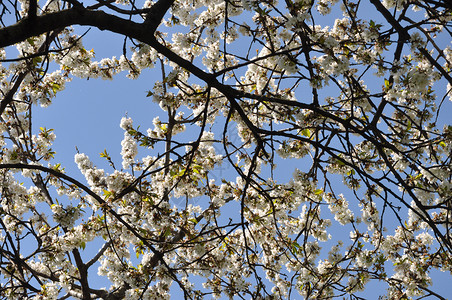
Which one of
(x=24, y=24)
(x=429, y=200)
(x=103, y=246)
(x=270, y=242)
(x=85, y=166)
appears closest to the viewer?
(x=24, y=24)

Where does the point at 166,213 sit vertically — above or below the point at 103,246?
below

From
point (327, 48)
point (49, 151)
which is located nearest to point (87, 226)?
point (49, 151)

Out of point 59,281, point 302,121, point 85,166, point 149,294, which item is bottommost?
point 149,294

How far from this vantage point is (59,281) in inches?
205

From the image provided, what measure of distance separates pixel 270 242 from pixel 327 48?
374 cm

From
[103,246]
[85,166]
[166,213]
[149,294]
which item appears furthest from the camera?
[103,246]

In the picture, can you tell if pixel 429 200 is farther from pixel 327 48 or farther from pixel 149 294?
pixel 149 294

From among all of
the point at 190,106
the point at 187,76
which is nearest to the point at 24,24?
the point at 190,106

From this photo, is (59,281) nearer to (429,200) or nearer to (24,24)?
(24,24)

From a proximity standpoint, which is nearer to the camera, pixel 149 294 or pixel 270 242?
pixel 149 294

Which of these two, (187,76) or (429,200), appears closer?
(429,200)

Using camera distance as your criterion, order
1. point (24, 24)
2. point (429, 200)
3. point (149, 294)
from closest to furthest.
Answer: point (24, 24) → point (429, 200) → point (149, 294)

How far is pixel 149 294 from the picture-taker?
4.93 m

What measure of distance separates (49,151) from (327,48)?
445 cm
